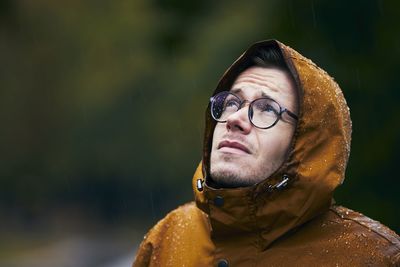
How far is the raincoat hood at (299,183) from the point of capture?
2.62m

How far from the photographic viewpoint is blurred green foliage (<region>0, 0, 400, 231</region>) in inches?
256

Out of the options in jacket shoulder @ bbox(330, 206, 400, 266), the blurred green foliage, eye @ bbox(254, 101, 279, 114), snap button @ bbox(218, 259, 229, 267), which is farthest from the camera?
the blurred green foliage

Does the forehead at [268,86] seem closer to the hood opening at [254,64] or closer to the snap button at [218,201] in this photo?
the hood opening at [254,64]

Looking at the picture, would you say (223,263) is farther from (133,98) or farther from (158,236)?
(133,98)

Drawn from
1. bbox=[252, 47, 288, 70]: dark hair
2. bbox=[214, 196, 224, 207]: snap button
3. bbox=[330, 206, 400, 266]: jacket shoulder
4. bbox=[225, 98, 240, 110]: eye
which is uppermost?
bbox=[252, 47, 288, 70]: dark hair

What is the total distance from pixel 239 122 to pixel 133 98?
11.8m

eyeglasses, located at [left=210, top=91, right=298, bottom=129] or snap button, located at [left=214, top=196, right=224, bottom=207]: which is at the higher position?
eyeglasses, located at [left=210, top=91, right=298, bottom=129]

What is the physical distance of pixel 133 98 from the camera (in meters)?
14.4

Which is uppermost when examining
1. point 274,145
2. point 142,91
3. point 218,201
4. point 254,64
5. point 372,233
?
point 254,64

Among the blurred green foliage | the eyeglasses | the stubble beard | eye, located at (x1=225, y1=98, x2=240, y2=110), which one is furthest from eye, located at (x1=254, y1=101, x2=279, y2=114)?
the blurred green foliage

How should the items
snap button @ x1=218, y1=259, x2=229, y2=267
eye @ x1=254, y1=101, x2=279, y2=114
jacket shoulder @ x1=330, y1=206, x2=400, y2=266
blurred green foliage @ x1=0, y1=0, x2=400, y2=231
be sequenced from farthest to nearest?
blurred green foliage @ x1=0, y1=0, x2=400, y2=231, eye @ x1=254, y1=101, x2=279, y2=114, snap button @ x1=218, y1=259, x2=229, y2=267, jacket shoulder @ x1=330, y1=206, x2=400, y2=266

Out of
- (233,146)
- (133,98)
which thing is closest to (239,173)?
(233,146)

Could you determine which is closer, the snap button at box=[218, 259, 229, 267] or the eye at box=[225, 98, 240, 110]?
the snap button at box=[218, 259, 229, 267]

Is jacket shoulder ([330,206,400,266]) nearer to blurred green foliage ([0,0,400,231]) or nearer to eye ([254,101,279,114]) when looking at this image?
eye ([254,101,279,114])
